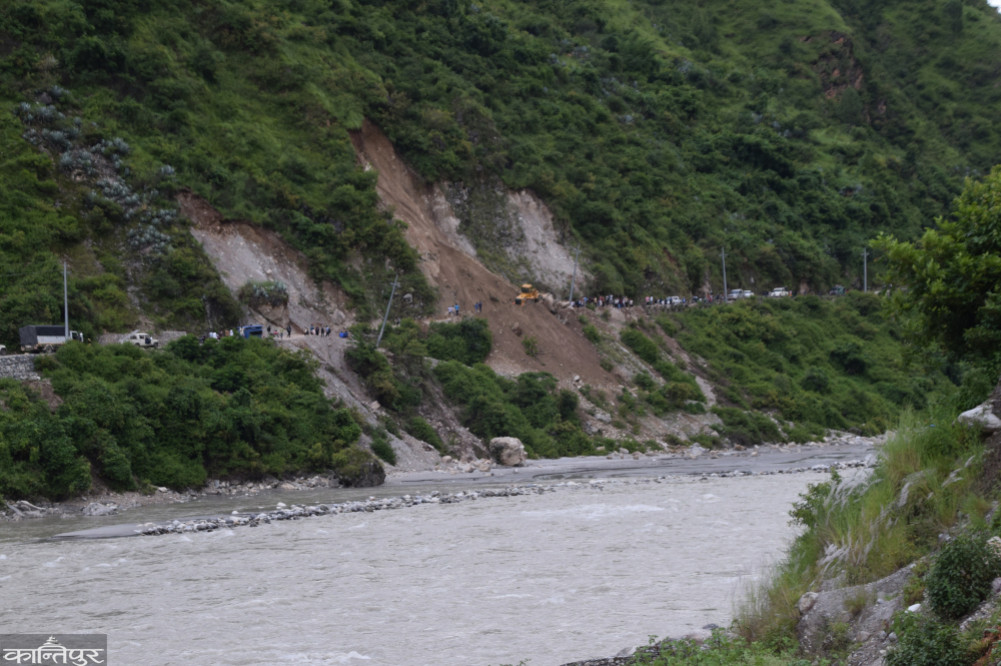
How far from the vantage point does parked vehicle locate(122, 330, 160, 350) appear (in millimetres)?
47938

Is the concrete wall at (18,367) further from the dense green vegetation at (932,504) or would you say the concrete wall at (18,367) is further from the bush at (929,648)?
the bush at (929,648)

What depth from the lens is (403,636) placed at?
18234mm

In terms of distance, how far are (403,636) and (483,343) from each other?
1797 inches

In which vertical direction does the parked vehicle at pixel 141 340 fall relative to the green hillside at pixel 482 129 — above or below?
below

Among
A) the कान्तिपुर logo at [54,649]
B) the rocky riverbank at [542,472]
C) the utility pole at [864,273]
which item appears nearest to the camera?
the कान्तिपुर logo at [54,649]

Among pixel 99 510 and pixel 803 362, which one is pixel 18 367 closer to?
pixel 99 510

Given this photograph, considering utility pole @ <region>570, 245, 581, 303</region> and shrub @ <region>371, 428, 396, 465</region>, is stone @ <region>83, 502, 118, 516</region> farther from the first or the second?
utility pole @ <region>570, 245, 581, 303</region>

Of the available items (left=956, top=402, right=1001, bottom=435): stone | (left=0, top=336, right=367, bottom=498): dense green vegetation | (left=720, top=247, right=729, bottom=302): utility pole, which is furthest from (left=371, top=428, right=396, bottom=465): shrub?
(left=720, top=247, right=729, bottom=302): utility pole

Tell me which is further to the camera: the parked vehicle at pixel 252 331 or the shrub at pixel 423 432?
the shrub at pixel 423 432

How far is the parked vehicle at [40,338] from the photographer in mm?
43781

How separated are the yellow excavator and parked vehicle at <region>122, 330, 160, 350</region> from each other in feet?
85.8

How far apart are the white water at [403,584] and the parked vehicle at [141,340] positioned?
1400cm

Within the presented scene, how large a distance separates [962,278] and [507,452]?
39455 mm

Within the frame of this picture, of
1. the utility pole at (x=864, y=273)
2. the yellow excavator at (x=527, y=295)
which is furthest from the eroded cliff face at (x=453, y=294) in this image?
the utility pole at (x=864, y=273)
